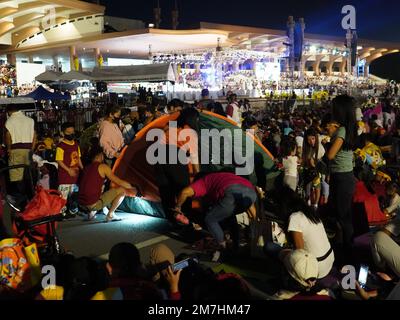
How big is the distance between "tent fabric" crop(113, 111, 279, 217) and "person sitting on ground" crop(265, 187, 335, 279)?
95.0 inches

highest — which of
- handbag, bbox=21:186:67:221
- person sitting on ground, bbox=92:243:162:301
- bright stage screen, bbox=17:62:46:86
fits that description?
bright stage screen, bbox=17:62:46:86

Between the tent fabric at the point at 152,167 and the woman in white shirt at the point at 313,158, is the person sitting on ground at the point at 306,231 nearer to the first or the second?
the tent fabric at the point at 152,167

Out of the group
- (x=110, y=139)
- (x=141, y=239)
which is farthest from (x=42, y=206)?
(x=110, y=139)

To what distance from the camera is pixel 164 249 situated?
3.86 metres

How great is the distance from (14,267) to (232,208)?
220cm

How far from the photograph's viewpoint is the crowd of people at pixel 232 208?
3.18 m

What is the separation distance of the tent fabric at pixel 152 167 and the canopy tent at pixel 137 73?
8990 millimetres

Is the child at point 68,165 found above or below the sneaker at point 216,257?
above

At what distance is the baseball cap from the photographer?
3.36m

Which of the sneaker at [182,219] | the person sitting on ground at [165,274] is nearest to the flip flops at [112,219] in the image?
the sneaker at [182,219]

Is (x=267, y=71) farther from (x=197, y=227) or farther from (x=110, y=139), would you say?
(x=197, y=227)

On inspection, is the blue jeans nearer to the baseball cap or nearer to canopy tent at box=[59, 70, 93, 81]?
the baseball cap

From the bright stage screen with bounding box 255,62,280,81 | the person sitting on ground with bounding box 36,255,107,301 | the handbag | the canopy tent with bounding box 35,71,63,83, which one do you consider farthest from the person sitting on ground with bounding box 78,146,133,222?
the bright stage screen with bounding box 255,62,280,81
